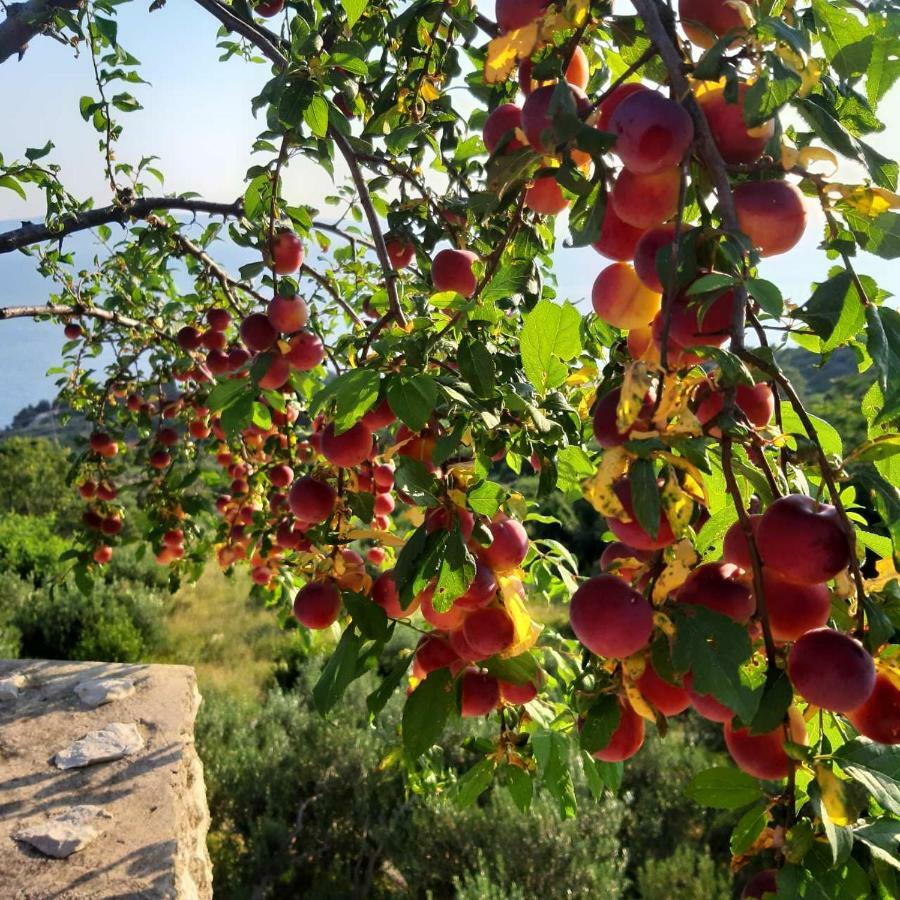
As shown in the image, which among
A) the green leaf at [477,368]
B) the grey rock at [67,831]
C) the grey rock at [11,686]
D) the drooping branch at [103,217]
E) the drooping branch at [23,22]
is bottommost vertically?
the grey rock at [67,831]

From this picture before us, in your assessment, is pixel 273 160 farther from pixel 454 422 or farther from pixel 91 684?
pixel 91 684

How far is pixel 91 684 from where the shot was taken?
3418 mm

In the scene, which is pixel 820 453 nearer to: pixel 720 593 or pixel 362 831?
pixel 720 593

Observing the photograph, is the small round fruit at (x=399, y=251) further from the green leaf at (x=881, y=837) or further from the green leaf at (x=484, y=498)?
the green leaf at (x=881, y=837)

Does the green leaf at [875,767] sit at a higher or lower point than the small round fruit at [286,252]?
lower

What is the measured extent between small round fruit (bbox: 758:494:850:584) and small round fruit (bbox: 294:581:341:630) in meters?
0.69

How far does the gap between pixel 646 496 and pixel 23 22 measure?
1891 millimetres

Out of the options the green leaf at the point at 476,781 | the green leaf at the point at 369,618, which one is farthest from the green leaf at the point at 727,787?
the green leaf at the point at 476,781

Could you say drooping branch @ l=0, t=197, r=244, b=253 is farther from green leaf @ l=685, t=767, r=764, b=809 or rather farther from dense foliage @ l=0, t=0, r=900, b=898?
green leaf @ l=685, t=767, r=764, b=809

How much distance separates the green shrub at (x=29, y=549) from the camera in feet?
25.0

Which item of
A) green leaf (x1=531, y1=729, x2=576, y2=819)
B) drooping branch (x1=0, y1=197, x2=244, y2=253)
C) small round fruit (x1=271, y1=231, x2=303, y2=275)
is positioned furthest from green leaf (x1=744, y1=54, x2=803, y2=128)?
drooping branch (x1=0, y1=197, x2=244, y2=253)

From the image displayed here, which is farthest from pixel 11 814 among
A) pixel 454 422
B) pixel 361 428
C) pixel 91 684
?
pixel 454 422

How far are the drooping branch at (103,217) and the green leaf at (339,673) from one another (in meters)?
1.43

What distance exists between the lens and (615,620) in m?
0.63
